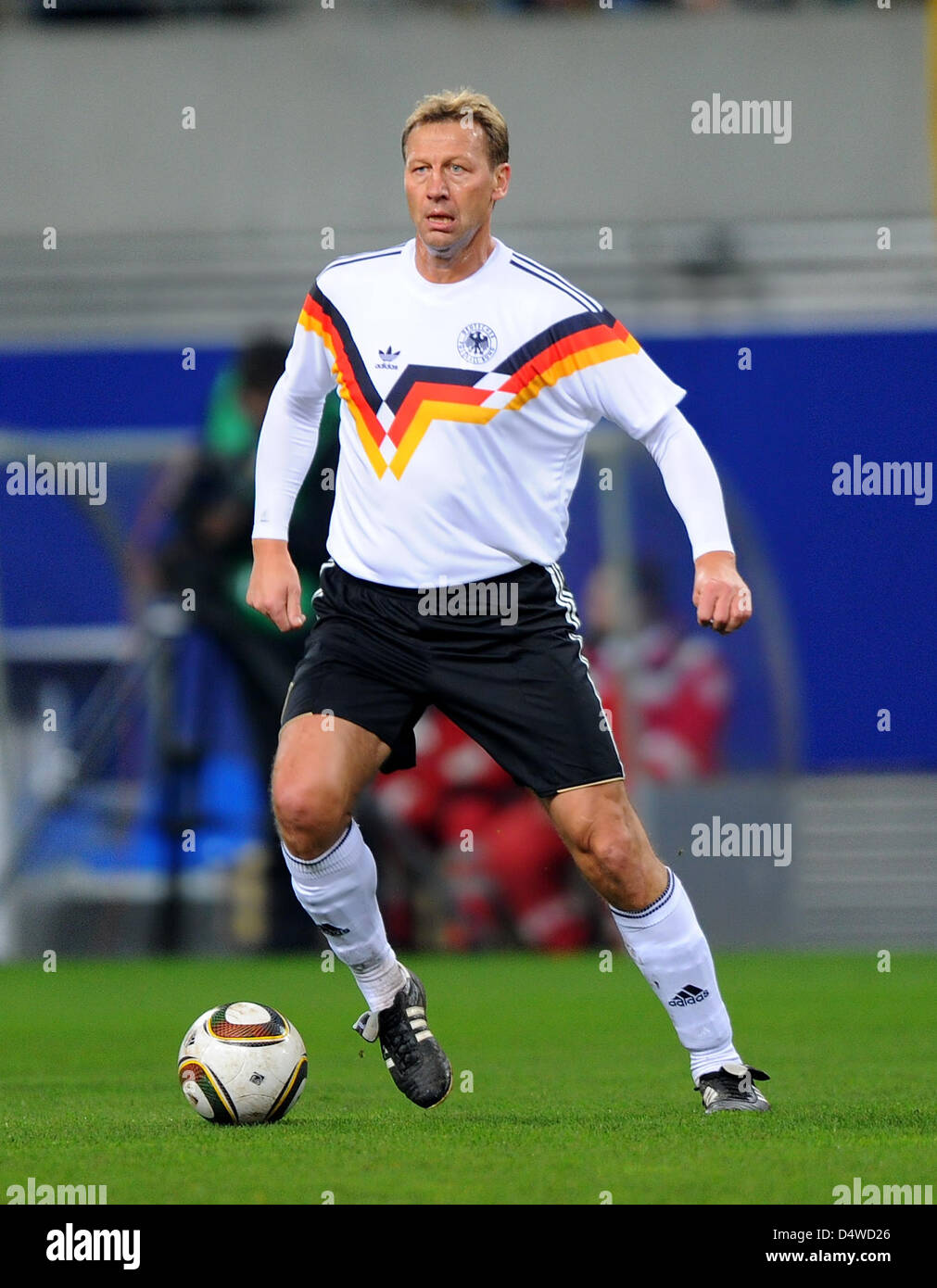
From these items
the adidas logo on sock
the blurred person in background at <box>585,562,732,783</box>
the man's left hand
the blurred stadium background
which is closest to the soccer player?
the adidas logo on sock

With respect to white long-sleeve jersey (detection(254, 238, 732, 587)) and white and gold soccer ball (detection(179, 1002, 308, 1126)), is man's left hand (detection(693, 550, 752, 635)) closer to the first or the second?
white long-sleeve jersey (detection(254, 238, 732, 587))

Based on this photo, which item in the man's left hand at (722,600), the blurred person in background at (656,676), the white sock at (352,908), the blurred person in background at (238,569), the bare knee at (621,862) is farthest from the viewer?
the blurred person in background at (656,676)

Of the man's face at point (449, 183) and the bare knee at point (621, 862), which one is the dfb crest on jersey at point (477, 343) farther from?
the bare knee at point (621, 862)

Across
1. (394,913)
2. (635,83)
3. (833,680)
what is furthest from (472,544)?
(635,83)

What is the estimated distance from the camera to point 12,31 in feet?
50.1

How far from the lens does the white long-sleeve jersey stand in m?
5.30

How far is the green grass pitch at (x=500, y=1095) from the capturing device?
14.2 feet

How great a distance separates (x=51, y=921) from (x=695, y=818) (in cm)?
340

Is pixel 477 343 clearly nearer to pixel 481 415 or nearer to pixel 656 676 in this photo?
pixel 481 415

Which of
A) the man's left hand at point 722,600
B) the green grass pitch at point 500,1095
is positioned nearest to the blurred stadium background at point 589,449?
the green grass pitch at point 500,1095

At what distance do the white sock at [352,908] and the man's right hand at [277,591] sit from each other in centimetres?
52

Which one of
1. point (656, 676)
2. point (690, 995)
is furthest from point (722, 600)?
point (656, 676)

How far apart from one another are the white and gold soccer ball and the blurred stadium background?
541cm

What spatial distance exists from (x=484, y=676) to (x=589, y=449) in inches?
281
